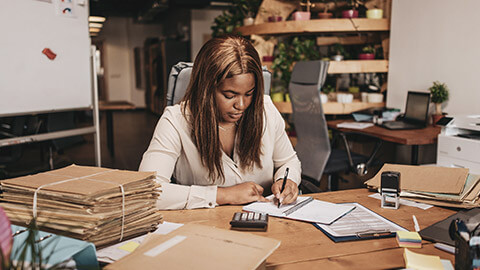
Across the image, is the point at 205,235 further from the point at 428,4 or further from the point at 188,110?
the point at 428,4

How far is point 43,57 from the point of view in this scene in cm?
301

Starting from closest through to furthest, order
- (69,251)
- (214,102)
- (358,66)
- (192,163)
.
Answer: (69,251)
(214,102)
(192,163)
(358,66)

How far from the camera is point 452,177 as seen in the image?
164cm

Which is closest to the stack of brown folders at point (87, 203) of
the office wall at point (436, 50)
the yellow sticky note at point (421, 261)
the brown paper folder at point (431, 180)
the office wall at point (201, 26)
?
the yellow sticky note at point (421, 261)

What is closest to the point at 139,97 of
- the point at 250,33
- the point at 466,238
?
the point at 250,33

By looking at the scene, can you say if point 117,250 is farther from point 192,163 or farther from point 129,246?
point 192,163

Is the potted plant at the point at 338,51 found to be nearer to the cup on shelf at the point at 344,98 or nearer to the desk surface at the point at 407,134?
the cup on shelf at the point at 344,98

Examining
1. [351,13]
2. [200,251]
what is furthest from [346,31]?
[200,251]

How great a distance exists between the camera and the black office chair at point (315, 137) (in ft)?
10.2

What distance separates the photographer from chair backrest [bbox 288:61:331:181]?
3109mm

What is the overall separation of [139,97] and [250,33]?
11113mm

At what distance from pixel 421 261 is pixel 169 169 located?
39.1 inches

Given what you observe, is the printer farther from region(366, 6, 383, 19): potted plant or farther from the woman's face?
region(366, 6, 383, 19): potted plant

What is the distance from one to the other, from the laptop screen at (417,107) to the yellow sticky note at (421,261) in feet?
8.30
